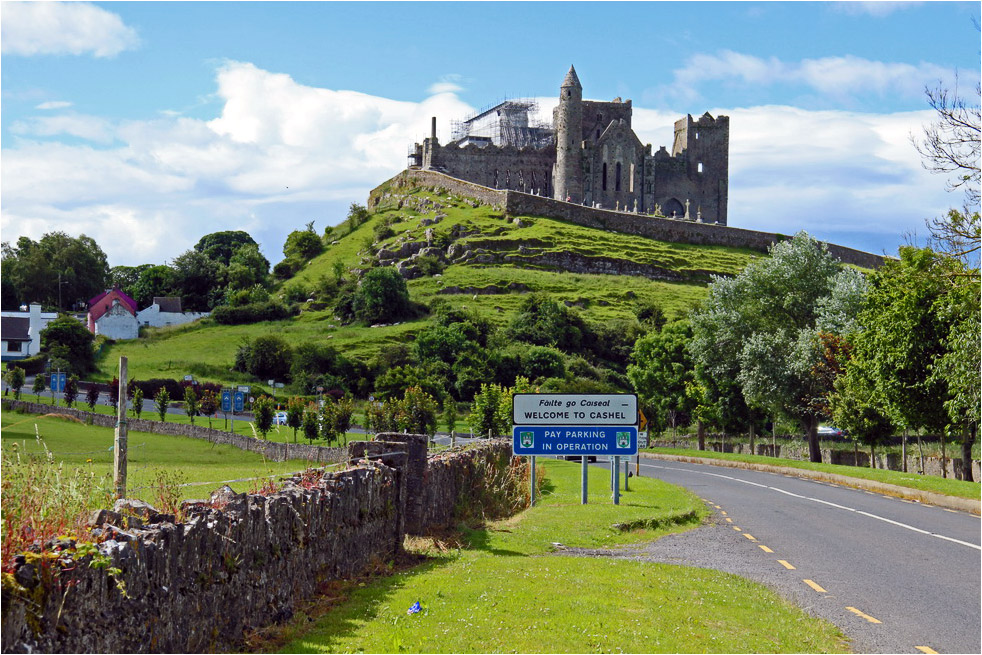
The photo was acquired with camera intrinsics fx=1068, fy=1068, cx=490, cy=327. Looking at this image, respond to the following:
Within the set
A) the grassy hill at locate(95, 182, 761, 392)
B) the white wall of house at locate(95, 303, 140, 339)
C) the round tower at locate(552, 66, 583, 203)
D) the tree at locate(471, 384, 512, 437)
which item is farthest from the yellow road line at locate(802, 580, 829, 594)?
the round tower at locate(552, 66, 583, 203)

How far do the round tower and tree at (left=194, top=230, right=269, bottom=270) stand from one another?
54.2m

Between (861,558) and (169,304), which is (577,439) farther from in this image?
(169,304)

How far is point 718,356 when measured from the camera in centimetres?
5641

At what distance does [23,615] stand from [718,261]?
435 feet

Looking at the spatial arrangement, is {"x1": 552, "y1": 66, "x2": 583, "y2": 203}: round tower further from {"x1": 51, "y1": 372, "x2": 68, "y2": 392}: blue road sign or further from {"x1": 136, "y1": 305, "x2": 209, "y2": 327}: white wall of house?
{"x1": 51, "y1": 372, "x2": 68, "y2": 392}: blue road sign

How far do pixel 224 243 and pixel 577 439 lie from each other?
165 m

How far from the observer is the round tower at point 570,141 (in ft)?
510

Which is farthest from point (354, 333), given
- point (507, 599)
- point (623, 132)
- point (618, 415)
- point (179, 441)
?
point (507, 599)

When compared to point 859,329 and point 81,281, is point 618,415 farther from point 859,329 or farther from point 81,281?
point 81,281

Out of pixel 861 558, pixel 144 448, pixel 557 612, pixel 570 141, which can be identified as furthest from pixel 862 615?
pixel 570 141

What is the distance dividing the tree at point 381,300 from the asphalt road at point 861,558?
272ft

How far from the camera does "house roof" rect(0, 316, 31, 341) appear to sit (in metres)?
98.2

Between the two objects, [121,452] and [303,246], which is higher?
[303,246]

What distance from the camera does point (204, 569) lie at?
339 inches
